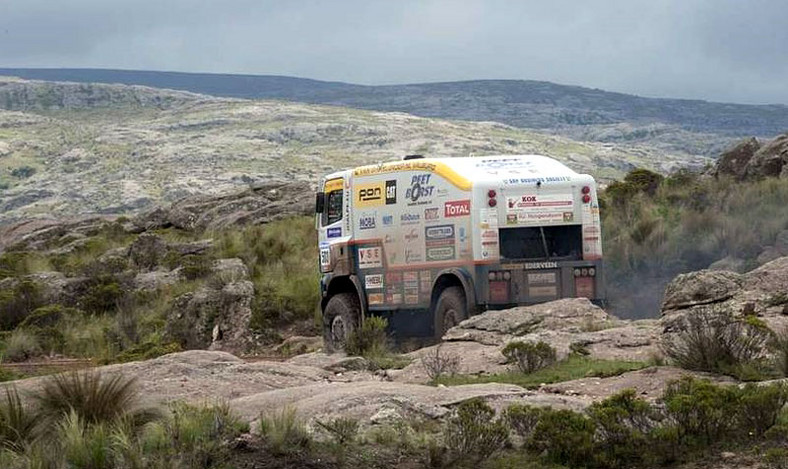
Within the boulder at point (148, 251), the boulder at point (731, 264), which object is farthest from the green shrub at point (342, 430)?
the boulder at point (148, 251)

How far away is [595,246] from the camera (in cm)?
2062

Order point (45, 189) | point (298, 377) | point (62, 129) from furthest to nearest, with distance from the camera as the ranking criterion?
point (62, 129) → point (45, 189) → point (298, 377)

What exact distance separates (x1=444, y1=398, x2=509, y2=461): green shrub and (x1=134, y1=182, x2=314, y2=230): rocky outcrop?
32.7 metres

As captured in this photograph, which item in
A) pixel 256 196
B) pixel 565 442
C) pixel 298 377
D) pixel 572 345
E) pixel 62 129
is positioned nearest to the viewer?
pixel 565 442

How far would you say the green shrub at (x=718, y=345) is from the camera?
13234 millimetres

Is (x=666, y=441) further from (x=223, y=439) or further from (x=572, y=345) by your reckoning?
(x=572, y=345)

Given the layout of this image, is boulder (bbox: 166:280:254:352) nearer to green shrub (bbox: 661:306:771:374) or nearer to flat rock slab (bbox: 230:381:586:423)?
green shrub (bbox: 661:306:771:374)

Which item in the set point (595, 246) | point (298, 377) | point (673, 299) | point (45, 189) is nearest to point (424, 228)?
point (595, 246)

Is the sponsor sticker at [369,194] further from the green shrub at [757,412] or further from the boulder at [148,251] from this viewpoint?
the boulder at [148,251]

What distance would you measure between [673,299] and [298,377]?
6.41 meters

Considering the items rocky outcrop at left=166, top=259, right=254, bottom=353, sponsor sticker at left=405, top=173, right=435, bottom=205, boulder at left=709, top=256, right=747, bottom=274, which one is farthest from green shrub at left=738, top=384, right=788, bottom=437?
rocky outcrop at left=166, top=259, right=254, bottom=353

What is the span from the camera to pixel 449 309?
2066cm

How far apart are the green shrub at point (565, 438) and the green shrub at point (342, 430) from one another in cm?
133

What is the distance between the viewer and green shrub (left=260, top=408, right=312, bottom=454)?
31.2ft
